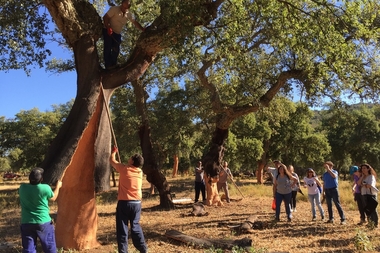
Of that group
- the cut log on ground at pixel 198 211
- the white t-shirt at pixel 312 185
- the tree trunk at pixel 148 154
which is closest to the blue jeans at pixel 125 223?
the cut log on ground at pixel 198 211

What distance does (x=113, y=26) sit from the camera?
6867mm

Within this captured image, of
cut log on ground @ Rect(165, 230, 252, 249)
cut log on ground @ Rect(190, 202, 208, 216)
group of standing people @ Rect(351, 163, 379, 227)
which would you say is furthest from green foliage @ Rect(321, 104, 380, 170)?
cut log on ground @ Rect(165, 230, 252, 249)

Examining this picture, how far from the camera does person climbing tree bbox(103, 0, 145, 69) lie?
22.1ft

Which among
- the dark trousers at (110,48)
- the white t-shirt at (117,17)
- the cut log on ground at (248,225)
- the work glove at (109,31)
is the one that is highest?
the white t-shirt at (117,17)

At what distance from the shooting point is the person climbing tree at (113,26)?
22.1 ft

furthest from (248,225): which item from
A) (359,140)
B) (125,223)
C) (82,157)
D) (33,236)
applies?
(359,140)

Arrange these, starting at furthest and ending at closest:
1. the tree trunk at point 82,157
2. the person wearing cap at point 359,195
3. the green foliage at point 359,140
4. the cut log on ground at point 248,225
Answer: the green foliage at point 359,140, the person wearing cap at point 359,195, the cut log on ground at point 248,225, the tree trunk at point 82,157

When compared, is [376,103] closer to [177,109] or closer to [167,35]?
[167,35]

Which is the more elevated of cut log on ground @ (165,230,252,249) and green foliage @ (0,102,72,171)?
green foliage @ (0,102,72,171)

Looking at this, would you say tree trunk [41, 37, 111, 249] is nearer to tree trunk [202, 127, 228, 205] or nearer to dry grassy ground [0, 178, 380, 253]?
dry grassy ground [0, 178, 380, 253]

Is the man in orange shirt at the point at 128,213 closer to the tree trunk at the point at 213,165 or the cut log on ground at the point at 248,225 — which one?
the cut log on ground at the point at 248,225

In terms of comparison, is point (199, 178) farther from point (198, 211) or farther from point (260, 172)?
point (260, 172)

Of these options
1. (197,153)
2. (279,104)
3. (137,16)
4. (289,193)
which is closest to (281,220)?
(289,193)

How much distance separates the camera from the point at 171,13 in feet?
20.6
